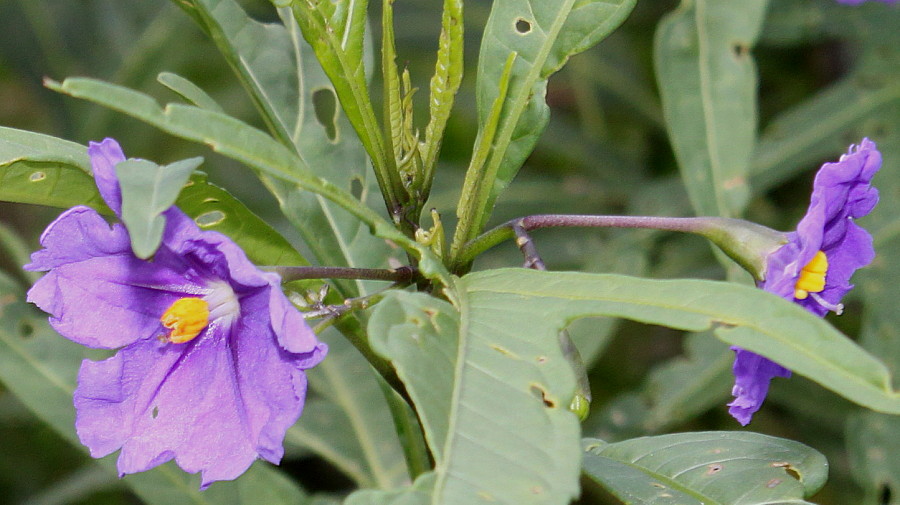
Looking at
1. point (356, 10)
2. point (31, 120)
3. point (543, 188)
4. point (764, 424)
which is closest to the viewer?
point (356, 10)

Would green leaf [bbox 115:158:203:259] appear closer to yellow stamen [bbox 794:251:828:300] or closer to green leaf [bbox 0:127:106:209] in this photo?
green leaf [bbox 0:127:106:209]

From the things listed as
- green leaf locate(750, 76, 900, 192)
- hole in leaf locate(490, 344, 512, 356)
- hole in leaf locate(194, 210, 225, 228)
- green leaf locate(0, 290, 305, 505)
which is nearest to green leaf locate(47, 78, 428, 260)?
hole in leaf locate(490, 344, 512, 356)

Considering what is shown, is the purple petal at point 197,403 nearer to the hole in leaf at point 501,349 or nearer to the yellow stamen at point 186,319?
the yellow stamen at point 186,319

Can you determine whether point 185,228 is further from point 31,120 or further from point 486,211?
point 31,120

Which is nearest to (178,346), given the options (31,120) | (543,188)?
(543,188)

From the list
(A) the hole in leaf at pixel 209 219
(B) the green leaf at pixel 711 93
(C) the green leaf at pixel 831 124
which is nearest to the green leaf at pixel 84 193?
(A) the hole in leaf at pixel 209 219

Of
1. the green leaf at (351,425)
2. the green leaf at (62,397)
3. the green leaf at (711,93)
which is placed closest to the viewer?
the green leaf at (62,397)

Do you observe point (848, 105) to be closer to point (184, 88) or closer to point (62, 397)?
point (184, 88)
